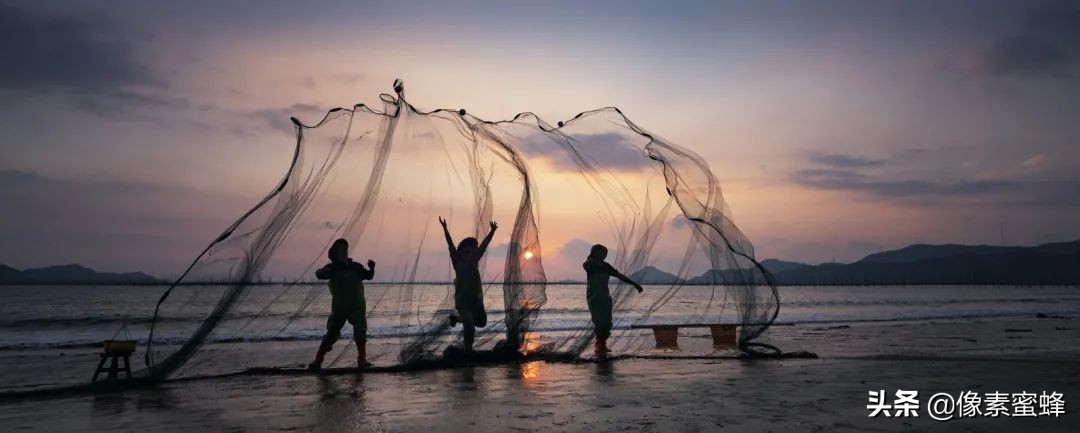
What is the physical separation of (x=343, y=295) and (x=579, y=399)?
15.8 ft

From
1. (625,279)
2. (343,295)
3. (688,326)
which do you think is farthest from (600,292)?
(343,295)

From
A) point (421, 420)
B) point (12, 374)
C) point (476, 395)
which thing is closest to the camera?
point (421, 420)

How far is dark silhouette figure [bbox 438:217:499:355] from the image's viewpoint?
39.5ft

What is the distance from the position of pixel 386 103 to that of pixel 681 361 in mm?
6385

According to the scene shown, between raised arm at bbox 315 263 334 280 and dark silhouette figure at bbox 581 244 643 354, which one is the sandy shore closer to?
dark silhouette figure at bbox 581 244 643 354

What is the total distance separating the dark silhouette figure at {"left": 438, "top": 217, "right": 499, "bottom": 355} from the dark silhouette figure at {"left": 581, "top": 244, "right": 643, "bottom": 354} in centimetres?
204

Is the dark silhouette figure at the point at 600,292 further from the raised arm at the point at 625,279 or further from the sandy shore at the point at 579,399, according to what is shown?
the sandy shore at the point at 579,399

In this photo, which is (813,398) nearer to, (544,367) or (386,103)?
(544,367)

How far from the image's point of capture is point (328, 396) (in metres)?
8.48

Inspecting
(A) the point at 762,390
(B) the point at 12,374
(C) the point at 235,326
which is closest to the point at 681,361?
(A) the point at 762,390

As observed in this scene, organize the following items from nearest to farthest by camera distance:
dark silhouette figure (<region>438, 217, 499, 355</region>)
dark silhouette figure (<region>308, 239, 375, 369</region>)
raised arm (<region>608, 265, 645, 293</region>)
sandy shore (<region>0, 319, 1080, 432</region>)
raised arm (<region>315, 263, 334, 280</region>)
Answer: sandy shore (<region>0, 319, 1080, 432</region>), raised arm (<region>315, 263, 334, 280</region>), dark silhouette figure (<region>308, 239, 375, 369</region>), dark silhouette figure (<region>438, 217, 499, 355</region>), raised arm (<region>608, 265, 645, 293</region>)

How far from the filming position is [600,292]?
43.4 feet

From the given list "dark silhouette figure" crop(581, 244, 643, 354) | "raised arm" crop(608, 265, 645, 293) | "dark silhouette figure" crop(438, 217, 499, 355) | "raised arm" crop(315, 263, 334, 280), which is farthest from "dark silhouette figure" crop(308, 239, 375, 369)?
"raised arm" crop(608, 265, 645, 293)

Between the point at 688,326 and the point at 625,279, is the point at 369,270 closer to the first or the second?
the point at 625,279
